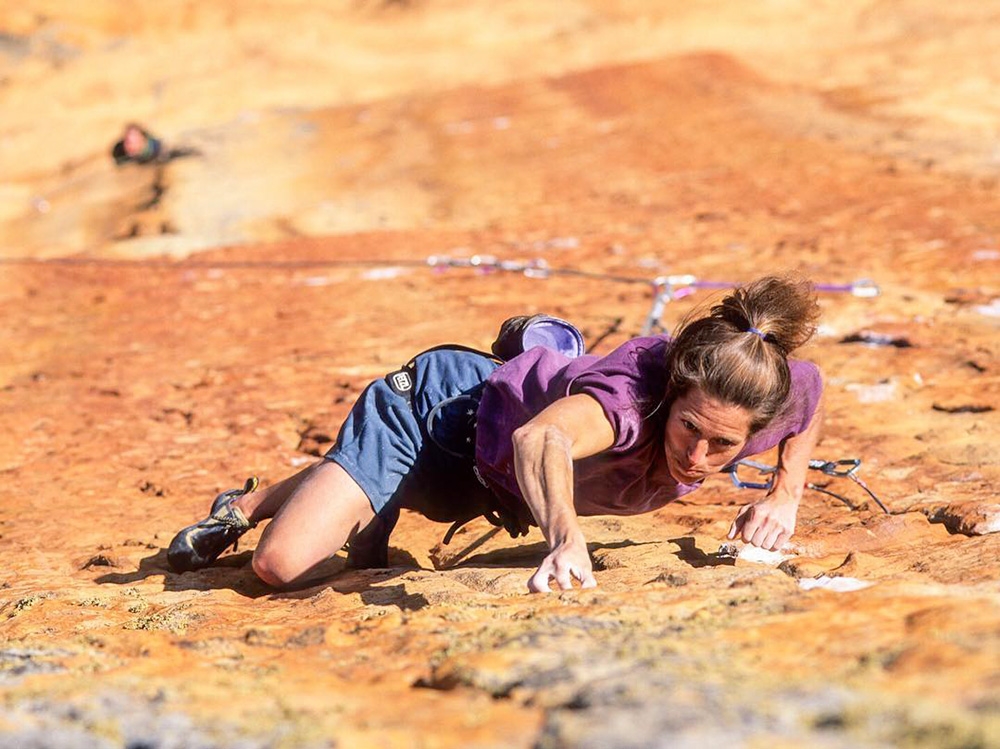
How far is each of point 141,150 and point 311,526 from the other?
9160 mm

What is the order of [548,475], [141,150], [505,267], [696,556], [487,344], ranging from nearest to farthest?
1. [548,475]
2. [696,556]
3. [487,344]
4. [505,267]
5. [141,150]

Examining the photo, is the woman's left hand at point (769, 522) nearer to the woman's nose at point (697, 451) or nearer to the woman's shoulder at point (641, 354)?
the woman's nose at point (697, 451)

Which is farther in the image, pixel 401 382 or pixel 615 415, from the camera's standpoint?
pixel 401 382

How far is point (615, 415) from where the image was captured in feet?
7.77

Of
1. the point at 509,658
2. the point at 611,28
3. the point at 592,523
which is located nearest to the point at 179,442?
the point at 592,523

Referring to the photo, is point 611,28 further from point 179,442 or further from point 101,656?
point 101,656

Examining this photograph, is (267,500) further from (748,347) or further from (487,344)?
(487,344)

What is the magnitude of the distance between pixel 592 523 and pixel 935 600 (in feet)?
4.59

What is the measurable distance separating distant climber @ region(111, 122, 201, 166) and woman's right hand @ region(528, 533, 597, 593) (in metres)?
9.75

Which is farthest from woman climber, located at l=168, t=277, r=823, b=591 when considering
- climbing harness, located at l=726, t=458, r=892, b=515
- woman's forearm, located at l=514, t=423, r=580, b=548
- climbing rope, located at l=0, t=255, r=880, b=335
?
climbing rope, located at l=0, t=255, r=880, b=335

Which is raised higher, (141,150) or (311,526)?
(141,150)

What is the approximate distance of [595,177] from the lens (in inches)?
359

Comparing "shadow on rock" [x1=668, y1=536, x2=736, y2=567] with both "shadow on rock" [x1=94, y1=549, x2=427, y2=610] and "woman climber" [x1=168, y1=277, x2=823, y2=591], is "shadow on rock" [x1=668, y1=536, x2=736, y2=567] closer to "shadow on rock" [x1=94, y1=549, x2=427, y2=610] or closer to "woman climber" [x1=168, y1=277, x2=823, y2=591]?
"woman climber" [x1=168, y1=277, x2=823, y2=591]

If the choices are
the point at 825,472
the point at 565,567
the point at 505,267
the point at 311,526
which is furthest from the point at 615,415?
the point at 505,267
